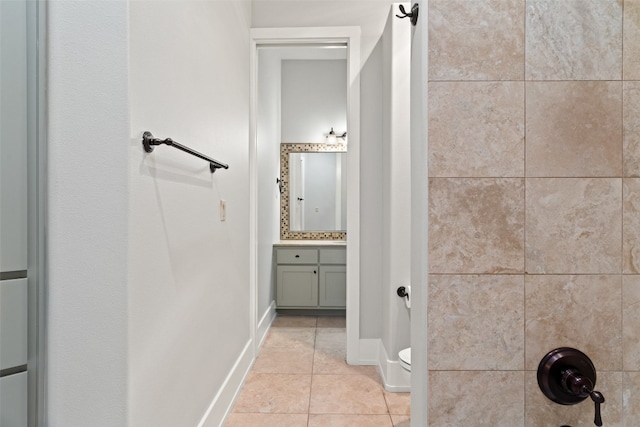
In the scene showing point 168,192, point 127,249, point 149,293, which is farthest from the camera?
point 168,192

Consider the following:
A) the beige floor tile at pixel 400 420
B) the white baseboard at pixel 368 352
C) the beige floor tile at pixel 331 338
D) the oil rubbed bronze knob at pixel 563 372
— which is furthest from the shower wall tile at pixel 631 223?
the beige floor tile at pixel 331 338

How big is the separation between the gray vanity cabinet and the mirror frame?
0.53 meters

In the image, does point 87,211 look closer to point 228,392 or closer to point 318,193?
point 228,392

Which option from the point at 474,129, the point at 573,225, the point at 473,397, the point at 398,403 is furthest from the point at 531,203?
the point at 398,403

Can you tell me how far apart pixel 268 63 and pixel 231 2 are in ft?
5.16

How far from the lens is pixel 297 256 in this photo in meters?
4.08

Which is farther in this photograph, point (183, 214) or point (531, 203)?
point (183, 214)

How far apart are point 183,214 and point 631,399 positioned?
57.9 inches

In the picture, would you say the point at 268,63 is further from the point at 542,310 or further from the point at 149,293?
the point at 542,310

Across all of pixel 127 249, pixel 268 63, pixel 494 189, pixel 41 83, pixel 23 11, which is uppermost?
pixel 268 63

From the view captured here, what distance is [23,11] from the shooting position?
966mm

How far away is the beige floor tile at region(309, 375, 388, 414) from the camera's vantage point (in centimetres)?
215

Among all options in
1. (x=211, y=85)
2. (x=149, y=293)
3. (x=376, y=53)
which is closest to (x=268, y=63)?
(x=376, y=53)

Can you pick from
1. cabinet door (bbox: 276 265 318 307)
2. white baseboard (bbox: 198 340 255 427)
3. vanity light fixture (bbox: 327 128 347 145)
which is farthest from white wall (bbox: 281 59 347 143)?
white baseboard (bbox: 198 340 255 427)
